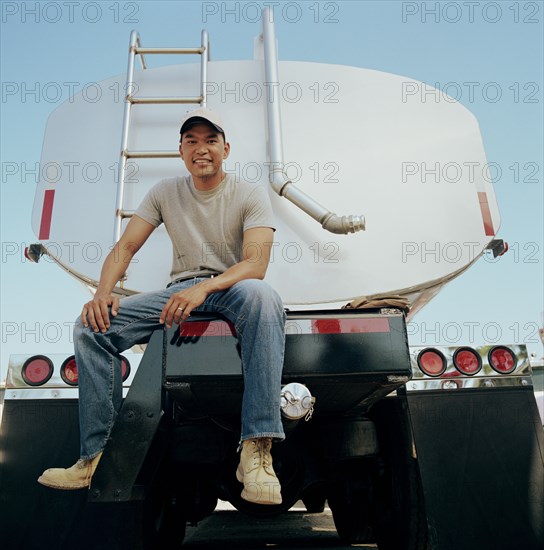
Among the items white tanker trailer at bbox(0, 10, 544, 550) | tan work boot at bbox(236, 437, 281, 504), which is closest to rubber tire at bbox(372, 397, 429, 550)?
white tanker trailer at bbox(0, 10, 544, 550)

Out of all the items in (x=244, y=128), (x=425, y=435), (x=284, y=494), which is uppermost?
(x=244, y=128)

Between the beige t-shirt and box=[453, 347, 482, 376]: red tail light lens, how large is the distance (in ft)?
3.25

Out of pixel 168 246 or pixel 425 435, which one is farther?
pixel 168 246

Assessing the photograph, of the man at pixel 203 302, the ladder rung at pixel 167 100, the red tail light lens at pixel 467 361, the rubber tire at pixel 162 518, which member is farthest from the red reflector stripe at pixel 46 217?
the red tail light lens at pixel 467 361

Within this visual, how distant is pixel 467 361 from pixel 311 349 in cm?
85

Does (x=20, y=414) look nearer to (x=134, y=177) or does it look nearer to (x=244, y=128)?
(x=134, y=177)

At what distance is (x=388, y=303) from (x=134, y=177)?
1.73 m

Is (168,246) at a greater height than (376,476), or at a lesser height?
greater

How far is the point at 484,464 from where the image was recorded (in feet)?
8.00

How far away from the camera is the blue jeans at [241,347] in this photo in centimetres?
194

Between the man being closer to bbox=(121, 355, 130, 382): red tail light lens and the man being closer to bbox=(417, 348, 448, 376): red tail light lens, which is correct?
bbox=(121, 355, 130, 382): red tail light lens

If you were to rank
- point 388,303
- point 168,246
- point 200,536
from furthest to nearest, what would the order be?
point 200,536, point 168,246, point 388,303

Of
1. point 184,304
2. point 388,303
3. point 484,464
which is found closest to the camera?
point 184,304

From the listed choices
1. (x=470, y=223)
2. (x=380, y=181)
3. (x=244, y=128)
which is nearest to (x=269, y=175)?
(x=244, y=128)
